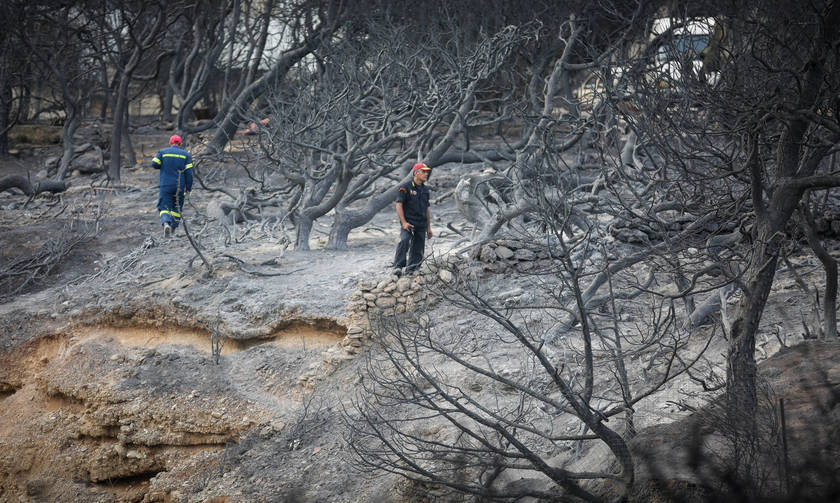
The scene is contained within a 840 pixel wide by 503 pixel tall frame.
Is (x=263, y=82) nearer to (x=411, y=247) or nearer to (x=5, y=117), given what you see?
(x=5, y=117)

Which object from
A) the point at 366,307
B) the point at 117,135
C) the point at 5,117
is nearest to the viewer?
the point at 366,307

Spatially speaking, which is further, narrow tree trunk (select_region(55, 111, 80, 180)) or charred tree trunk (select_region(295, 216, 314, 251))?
narrow tree trunk (select_region(55, 111, 80, 180))

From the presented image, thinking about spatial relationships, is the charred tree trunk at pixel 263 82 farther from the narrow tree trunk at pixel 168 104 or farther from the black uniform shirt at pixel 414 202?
the black uniform shirt at pixel 414 202

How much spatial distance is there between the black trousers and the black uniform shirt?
0.36ft

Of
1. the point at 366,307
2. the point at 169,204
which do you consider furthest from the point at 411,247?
the point at 169,204

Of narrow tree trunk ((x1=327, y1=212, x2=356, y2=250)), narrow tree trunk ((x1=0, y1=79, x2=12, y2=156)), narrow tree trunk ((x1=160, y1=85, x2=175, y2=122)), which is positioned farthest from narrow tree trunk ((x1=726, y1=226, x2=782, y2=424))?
narrow tree trunk ((x1=160, y1=85, x2=175, y2=122))

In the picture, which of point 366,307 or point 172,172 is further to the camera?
point 172,172

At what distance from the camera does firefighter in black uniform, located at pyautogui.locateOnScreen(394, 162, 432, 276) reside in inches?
350

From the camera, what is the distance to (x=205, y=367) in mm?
8984

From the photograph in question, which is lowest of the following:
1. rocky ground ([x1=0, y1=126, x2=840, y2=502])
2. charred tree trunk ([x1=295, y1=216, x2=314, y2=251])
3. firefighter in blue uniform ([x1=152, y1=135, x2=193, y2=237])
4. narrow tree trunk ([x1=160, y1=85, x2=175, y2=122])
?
rocky ground ([x1=0, y1=126, x2=840, y2=502])

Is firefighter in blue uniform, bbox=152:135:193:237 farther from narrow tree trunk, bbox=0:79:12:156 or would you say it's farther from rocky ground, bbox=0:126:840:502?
narrow tree trunk, bbox=0:79:12:156

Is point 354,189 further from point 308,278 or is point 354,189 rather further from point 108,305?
point 108,305

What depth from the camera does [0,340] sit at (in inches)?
Answer: 405

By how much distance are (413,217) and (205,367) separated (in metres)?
2.92
